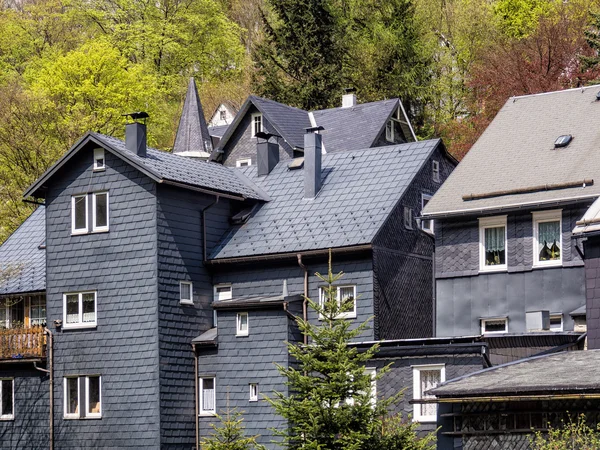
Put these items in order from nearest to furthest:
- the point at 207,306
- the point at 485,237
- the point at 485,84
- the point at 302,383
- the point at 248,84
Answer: the point at 302,383 < the point at 485,237 < the point at 207,306 < the point at 485,84 < the point at 248,84

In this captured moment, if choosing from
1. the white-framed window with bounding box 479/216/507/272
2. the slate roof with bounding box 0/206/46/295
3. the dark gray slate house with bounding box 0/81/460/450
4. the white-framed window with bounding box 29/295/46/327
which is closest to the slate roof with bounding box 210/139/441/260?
the dark gray slate house with bounding box 0/81/460/450

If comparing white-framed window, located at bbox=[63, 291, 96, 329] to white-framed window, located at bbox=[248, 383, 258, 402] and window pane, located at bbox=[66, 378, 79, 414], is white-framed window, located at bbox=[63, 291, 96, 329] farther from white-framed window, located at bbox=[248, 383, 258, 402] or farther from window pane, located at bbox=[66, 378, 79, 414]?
white-framed window, located at bbox=[248, 383, 258, 402]

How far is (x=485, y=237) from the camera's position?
38.8 m

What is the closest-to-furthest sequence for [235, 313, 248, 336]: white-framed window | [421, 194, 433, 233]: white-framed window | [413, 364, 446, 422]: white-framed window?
[413, 364, 446, 422]: white-framed window, [235, 313, 248, 336]: white-framed window, [421, 194, 433, 233]: white-framed window

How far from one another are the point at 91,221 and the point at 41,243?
6175 mm

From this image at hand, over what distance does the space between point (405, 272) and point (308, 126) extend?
50.4 feet

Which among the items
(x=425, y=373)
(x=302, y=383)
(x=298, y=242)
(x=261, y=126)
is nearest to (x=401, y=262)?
(x=298, y=242)

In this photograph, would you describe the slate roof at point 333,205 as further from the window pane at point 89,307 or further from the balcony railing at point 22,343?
the balcony railing at point 22,343

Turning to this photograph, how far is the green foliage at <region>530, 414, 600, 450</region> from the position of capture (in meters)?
26.3

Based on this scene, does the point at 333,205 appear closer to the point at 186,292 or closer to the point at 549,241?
the point at 186,292

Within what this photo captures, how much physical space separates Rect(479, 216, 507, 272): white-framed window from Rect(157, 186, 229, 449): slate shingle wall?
8975mm

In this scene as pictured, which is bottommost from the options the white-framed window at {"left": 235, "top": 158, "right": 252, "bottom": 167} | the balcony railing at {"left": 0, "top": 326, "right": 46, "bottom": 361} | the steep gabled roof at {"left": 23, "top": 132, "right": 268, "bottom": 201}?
the balcony railing at {"left": 0, "top": 326, "right": 46, "bottom": 361}

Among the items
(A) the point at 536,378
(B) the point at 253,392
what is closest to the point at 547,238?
(A) the point at 536,378

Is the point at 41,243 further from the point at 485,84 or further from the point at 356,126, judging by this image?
the point at 485,84
